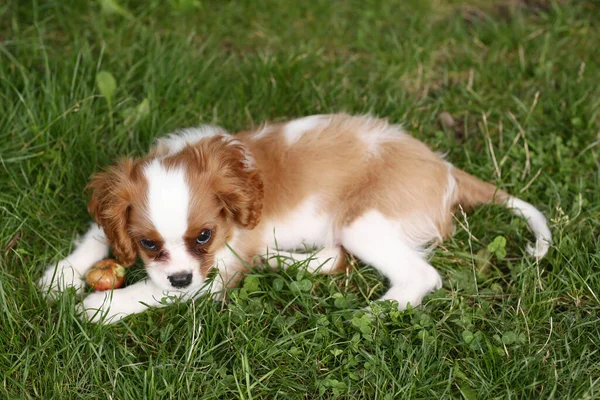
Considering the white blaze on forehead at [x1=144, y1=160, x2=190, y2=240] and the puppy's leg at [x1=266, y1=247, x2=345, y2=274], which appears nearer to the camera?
the white blaze on forehead at [x1=144, y1=160, x2=190, y2=240]

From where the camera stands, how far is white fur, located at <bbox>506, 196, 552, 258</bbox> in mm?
3336

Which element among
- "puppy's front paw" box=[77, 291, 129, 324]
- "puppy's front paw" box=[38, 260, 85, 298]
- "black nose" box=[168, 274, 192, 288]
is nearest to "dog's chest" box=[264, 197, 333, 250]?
"black nose" box=[168, 274, 192, 288]

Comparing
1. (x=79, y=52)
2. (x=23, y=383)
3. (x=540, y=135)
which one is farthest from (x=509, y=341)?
(x=79, y=52)

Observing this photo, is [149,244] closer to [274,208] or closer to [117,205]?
[117,205]

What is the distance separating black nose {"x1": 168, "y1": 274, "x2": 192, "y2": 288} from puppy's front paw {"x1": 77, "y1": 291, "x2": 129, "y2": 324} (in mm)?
304

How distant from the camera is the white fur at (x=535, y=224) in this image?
334cm

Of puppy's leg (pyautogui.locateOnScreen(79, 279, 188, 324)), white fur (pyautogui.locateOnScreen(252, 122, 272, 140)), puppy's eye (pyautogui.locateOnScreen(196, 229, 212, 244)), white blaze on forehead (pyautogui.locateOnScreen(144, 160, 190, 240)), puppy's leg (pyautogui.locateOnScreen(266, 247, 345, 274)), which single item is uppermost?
white blaze on forehead (pyautogui.locateOnScreen(144, 160, 190, 240))

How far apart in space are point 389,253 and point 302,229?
Answer: 0.47m

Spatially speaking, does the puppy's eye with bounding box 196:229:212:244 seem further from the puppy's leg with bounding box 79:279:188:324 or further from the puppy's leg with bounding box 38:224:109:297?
the puppy's leg with bounding box 38:224:109:297

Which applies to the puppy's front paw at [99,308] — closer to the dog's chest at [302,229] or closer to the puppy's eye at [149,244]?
the puppy's eye at [149,244]

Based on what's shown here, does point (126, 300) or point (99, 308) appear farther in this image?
point (126, 300)

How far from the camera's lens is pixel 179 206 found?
2861mm

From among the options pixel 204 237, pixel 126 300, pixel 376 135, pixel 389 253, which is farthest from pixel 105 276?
pixel 376 135

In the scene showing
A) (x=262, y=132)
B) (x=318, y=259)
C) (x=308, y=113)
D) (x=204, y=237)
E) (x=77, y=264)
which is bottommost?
(x=318, y=259)
